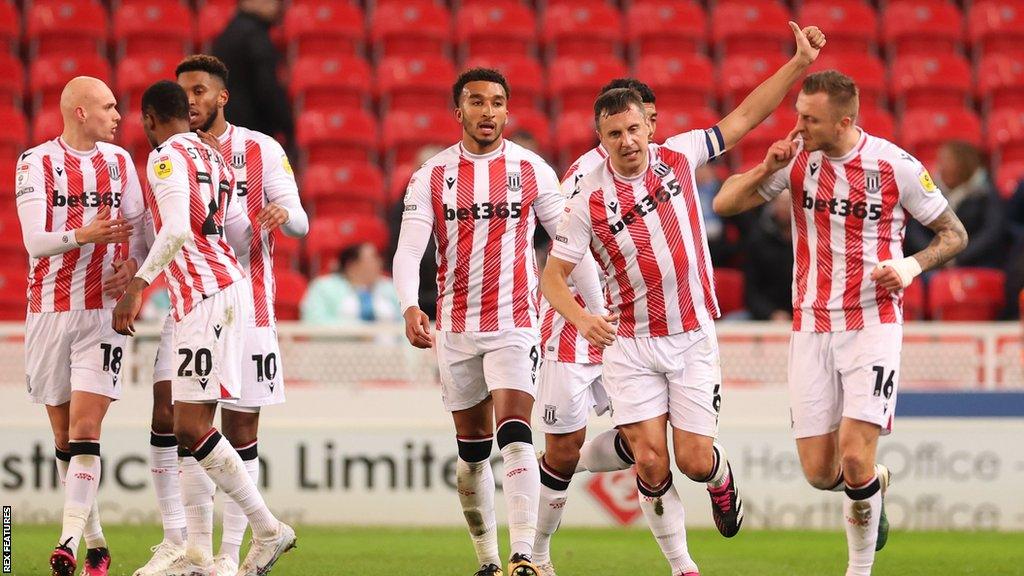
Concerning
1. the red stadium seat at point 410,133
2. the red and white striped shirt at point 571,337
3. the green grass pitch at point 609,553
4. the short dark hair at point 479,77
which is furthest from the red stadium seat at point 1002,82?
the short dark hair at point 479,77

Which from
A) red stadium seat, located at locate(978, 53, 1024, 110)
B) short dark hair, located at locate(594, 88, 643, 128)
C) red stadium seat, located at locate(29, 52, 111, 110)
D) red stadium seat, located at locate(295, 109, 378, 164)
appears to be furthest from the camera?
red stadium seat, located at locate(978, 53, 1024, 110)

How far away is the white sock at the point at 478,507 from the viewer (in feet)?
23.1

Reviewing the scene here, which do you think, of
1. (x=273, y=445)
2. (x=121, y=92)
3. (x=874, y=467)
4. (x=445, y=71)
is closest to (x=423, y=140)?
(x=445, y=71)

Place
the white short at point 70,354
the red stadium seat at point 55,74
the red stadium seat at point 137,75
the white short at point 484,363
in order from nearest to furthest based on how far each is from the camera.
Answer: the white short at point 484,363
the white short at point 70,354
the red stadium seat at point 137,75
the red stadium seat at point 55,74

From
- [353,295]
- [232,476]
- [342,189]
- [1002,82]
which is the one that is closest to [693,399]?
[232,476]

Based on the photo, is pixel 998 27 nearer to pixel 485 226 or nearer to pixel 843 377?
pixel 843 377

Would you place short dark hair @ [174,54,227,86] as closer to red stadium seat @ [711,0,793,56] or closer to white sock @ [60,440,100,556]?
white sock @ [60,440,100,556]

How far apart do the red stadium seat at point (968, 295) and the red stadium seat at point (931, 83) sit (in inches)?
129

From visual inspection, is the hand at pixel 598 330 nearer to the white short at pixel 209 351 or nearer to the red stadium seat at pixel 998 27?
the white short at pixel 209 351

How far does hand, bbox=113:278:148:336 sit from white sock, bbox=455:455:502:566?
5.57 ft

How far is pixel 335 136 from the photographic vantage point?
1344 centimetres

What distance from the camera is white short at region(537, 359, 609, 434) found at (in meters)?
7.17

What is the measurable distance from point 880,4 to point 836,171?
30.3 ft

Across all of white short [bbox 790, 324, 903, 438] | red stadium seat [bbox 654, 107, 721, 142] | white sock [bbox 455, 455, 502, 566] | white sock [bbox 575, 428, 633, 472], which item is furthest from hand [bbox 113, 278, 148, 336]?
red stadium seat [bbox 654, 107, 721, 142]
